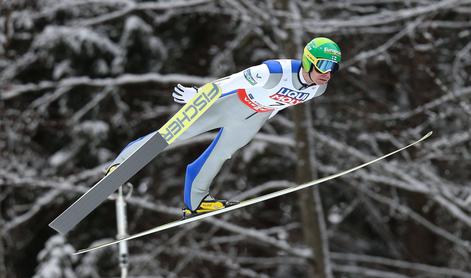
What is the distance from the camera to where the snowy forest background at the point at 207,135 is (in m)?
9.34

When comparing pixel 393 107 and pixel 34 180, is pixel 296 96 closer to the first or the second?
pixel 393 107

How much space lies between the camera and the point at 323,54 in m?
3.46

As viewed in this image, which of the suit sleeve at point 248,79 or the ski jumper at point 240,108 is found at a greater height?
the suit sleeve at point 248,79

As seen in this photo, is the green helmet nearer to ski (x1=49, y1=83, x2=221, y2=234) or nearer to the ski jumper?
the ski jumper

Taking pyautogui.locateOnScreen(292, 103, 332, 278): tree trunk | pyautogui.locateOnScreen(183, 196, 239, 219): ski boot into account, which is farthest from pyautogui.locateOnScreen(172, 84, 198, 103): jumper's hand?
pyautogui.locateOnScreen(292, 103, 332, 278): tree trunk

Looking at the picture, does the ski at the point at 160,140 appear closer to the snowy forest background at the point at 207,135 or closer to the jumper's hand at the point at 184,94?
the jumper's hand at the point at 184,94

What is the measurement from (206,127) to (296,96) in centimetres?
50

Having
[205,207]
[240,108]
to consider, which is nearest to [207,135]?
[205,207]

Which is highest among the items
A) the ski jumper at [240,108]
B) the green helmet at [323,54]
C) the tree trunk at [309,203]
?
the green helmet at [323,54]

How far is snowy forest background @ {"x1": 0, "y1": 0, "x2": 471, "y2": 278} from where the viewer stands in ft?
30.7

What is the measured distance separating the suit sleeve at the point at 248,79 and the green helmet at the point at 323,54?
217 millimetres

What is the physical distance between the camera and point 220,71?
392 inches

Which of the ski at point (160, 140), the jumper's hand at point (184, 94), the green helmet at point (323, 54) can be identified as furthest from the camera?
the jumper's hand at point (184, 94)

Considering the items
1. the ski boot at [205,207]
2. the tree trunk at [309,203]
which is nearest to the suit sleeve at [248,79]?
the ski boot at [205,207]
